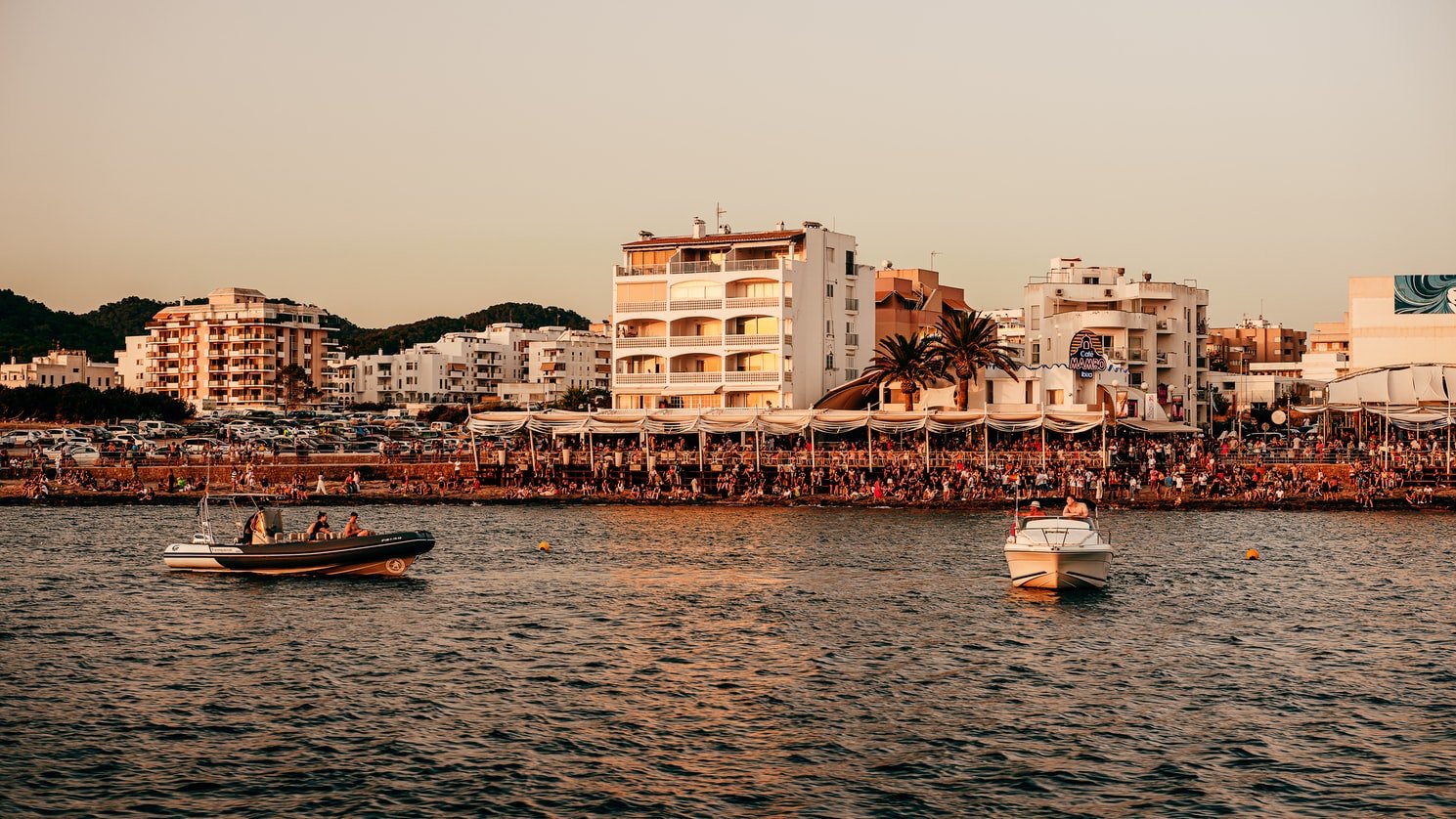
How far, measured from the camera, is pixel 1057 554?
4228cm

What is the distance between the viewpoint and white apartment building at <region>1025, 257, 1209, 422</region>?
110 meters

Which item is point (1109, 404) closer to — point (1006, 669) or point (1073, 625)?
point (1073, 625)

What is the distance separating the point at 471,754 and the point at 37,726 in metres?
9.09

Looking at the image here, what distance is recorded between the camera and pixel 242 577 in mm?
47750

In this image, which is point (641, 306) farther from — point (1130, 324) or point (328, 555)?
point (328, 555)

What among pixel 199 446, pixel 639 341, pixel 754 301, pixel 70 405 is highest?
pixel 754 301

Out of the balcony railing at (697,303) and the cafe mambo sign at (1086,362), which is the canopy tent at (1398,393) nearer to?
the cafe mambo sign at (1086,362)

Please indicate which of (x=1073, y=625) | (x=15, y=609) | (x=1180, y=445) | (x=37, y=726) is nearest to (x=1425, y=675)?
(x=1073, y=625)

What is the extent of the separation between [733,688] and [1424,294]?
90.8 metres

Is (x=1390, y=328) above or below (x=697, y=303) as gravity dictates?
below

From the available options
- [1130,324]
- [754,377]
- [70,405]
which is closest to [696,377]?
[754,377]

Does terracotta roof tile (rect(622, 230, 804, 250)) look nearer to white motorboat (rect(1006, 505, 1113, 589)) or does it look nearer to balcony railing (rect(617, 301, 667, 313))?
A: balcony railing (rect(617, 301, 667, 313))

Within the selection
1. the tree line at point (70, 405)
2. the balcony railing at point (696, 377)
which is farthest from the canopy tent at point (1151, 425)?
the tree line at point (70, 405)

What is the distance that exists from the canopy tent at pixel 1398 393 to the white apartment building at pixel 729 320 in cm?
3197
